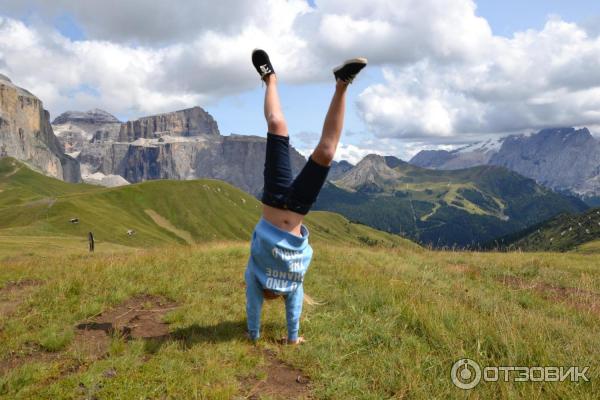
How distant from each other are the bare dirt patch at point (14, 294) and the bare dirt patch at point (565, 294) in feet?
41.6

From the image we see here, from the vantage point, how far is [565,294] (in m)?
13.0

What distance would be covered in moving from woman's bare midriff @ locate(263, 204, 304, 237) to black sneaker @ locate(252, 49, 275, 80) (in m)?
2.33

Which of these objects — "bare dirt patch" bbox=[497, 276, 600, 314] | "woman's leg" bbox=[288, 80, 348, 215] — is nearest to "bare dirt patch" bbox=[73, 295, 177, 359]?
"woman's leg" bbox=[288, 80, 348, 215]

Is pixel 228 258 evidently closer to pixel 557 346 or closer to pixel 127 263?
pixel 127 263

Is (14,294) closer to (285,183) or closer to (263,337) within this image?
(263,337)

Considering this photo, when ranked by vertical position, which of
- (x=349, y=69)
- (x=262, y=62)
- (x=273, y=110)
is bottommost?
(x=273, y=110)

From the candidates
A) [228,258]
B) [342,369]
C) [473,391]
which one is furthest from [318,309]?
[228,258]

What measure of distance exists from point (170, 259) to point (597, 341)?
11911mm

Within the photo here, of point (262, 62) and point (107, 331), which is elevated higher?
point (262, 62)

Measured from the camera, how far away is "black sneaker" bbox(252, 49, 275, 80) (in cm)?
720

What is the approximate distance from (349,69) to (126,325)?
6.23 m

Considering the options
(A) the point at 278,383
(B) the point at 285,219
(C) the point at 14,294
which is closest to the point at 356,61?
(B) the point at 285,219

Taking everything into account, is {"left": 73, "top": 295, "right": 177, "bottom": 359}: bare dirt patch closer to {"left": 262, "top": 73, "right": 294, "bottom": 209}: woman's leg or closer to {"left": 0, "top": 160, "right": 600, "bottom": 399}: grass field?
{"left": 0, "top": 160, "right": 600, "bottom": 399}: grass field

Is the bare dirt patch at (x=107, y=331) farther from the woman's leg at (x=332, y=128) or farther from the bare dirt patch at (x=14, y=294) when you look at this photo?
the woman's leg at (x=332, y=128)
